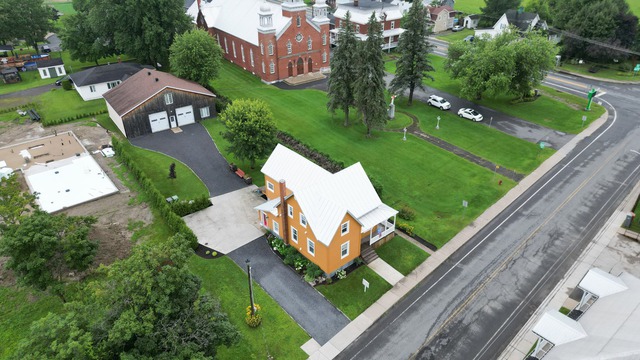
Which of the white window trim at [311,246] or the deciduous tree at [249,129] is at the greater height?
the deciduous tree at [249,129]

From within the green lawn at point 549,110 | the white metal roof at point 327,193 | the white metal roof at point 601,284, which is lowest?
the green lawn at point 549,110

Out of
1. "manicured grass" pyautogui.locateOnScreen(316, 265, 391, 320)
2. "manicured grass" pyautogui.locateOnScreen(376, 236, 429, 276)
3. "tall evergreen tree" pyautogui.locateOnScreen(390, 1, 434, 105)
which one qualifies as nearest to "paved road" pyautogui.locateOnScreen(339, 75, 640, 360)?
"manicured grass" pyautogui.locateOnScreen(316, 265, 391, 320)

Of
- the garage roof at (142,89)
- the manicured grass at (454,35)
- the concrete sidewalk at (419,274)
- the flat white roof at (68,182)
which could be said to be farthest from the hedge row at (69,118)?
the manicured grass at (454,35)

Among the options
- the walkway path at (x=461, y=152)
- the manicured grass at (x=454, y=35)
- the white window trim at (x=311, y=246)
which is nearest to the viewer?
the white window trim at (x=311, y=246)

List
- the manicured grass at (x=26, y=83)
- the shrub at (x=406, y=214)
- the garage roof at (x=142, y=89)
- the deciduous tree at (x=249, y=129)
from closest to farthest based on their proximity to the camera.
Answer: the shrub at (x=406, y=214), the deciduous tree at (x=249, y=129), the garage roof at (x=142, y=89), the manicured grass at (x=26, y=83)

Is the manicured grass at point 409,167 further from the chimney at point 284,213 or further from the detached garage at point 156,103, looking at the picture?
the chimney at point 284,213

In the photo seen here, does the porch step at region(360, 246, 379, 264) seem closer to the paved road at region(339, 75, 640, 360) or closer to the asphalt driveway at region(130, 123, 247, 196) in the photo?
the paved road at region(339, 75, 640, 360)

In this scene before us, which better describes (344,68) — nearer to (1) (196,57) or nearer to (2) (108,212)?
(1) (196,57)

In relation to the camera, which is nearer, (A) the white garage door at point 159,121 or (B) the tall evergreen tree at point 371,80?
(B) the tall evergreen tree at point 371,80
